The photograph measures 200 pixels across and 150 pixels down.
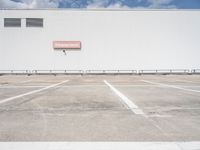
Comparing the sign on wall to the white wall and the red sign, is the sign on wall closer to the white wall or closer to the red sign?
the red sign

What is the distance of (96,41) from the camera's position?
40781mm

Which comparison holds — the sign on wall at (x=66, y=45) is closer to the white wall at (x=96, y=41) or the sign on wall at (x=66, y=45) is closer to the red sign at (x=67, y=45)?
the red sign at (x=67, y=45)

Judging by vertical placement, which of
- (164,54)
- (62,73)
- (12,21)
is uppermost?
(12,21)

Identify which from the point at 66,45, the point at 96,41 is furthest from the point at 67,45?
the point at 96,41

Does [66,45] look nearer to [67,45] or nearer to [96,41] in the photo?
[67,45]

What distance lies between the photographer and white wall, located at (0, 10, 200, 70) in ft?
133

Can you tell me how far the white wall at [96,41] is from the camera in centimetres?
4062

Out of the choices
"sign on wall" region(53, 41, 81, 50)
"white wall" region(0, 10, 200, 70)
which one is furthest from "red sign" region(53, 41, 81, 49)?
"white wall" region(0, 10, 200, 70)

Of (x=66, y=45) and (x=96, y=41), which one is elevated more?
(x=96, y=41)

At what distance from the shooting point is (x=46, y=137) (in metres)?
4.70

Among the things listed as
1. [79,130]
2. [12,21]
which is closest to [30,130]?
Result: [79,130]

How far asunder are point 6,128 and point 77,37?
36.1 metres

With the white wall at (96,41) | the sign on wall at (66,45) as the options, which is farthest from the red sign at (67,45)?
the white wall at (96,41)

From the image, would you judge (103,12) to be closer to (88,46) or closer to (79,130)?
(88,46)
